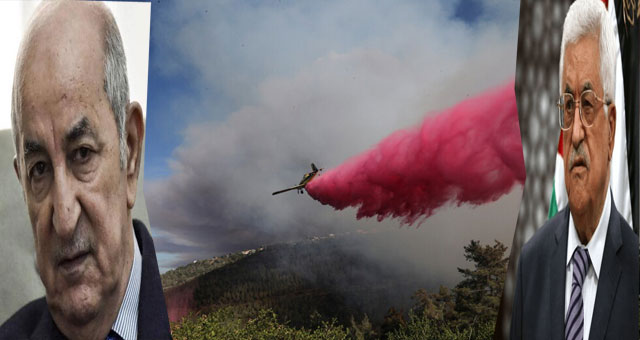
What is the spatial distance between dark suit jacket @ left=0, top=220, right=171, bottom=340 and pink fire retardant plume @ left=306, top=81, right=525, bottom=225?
0.65 metres

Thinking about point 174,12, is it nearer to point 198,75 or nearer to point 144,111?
point 198,75

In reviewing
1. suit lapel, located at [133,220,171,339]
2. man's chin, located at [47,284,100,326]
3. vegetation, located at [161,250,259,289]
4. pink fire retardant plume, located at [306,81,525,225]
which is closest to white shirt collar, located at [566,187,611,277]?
pink fire retardant plume, located at [306,81,525,225]

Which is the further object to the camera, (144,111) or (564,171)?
(564,171)

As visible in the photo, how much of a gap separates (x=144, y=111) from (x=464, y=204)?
1.30 m

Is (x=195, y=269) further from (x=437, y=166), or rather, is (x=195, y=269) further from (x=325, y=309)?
(x=437, y=166)

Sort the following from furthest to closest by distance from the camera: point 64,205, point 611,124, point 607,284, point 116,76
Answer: point 611,124 < point 607,284 < point 116,76 < point 64,205

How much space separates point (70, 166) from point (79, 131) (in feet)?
0.30

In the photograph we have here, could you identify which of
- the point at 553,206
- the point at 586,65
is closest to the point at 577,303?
the point at 553,206

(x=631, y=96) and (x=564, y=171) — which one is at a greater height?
(x=631, y=96)

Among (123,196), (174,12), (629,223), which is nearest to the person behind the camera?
(123,196)

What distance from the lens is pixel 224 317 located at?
2139 mm

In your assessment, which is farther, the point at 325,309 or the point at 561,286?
the point at 561,286

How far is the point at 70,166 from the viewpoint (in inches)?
64.5

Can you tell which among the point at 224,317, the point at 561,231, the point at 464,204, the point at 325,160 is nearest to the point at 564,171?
the point at 561,231
